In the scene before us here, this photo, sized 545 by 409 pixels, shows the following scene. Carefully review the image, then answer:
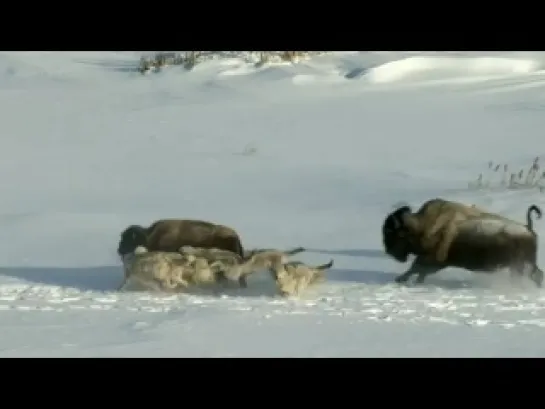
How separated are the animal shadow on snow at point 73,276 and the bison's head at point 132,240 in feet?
0.71

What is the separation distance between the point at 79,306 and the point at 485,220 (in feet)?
9.71

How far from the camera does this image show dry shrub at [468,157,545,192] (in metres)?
8.81

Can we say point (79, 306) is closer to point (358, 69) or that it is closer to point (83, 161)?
point (83, 161)

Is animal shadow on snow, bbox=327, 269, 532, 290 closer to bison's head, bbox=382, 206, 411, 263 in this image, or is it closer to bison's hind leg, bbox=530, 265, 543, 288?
bison's hind leg, bbox=530, 265, 543, 288

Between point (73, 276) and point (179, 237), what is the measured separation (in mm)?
926

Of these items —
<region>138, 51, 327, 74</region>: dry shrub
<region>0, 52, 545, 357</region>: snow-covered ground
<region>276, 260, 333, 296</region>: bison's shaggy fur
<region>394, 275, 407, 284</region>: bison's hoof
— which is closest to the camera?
<region>0, 52, 545, 357</region>: snow-covered ground

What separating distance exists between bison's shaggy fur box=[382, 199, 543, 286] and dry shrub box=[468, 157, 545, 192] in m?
2.04

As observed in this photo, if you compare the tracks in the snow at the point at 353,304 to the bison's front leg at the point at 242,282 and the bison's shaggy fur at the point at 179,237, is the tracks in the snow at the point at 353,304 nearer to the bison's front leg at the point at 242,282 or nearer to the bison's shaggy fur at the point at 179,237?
the bison's front leg at the point at 242,282

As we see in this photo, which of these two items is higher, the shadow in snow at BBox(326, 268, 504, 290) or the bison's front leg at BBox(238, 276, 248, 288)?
the bison's front leg at BBox(238, 276, 248, 288)

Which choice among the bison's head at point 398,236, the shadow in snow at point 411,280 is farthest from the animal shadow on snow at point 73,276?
the bison's head at point 398,236

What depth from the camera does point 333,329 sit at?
19.9 ft

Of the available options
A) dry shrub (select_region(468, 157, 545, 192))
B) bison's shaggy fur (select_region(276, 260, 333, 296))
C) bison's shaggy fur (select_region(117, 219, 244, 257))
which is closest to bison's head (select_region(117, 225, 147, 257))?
bison's shaggy fur (select_region(117, 219, 244, 257))

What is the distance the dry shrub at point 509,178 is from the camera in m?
8.81
